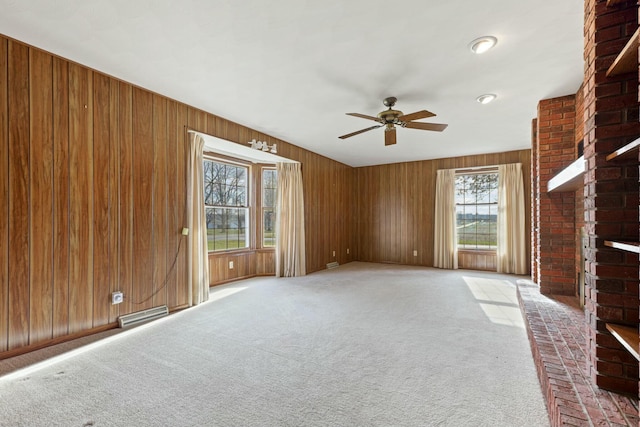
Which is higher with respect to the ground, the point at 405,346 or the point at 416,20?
the point at 416,20

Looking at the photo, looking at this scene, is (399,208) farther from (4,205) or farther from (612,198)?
(4,205)

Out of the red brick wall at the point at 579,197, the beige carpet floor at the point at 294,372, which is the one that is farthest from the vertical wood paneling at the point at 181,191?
the red brick wall at the point at 579,197

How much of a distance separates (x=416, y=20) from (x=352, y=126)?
242 cm

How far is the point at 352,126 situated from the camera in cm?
457

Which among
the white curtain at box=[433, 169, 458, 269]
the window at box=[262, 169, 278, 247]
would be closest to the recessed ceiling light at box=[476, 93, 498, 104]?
the white curtain at box=[433, 169, 458, 269]

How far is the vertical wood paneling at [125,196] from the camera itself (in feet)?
10.1

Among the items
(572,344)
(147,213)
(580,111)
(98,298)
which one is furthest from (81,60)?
(580,111)

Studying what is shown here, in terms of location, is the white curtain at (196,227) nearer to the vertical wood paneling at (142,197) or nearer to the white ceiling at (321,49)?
the vertical wood paneling at (142,197)

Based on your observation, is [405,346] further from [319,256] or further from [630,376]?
[319,256]

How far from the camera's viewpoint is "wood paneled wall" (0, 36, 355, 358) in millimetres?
2404

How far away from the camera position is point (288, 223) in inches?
224

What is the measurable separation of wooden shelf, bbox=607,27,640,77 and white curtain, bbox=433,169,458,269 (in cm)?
531

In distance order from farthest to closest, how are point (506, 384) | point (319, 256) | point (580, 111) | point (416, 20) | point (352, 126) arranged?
1. point (319, 256)
2. point (352, 126)
3. point (580, 111)
4. point (416, 20)
5. point (506, 384)

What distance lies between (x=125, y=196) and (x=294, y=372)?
251 cm
